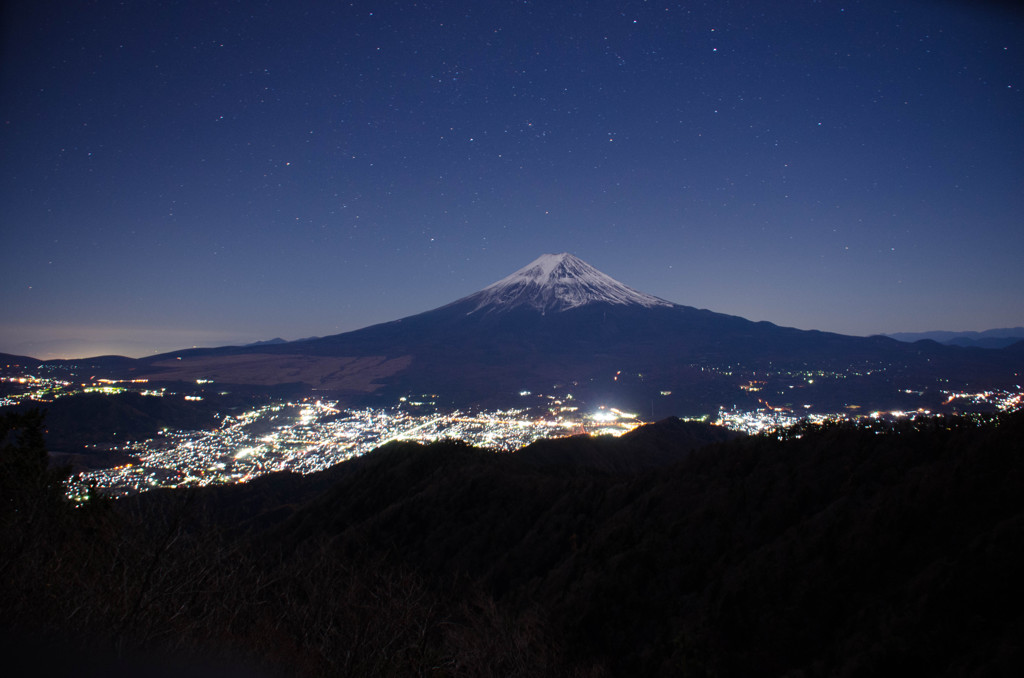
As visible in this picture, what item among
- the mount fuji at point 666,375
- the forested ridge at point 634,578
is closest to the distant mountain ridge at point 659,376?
the mount fuji at point 666,375

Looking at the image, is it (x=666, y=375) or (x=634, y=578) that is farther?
(x=666, y=375)

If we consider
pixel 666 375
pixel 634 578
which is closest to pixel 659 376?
pixel 666 375

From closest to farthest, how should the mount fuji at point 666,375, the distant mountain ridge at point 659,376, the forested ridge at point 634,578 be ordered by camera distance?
the forested ridge at point 634,578
the distant mountain ridge at point 659,376
the mount fuji at point 666,375

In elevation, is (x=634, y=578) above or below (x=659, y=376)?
above

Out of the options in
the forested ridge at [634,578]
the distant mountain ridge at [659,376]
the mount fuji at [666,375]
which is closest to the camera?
the forested ridge at [634,578]

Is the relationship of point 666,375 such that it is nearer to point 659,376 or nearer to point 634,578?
point 659,376

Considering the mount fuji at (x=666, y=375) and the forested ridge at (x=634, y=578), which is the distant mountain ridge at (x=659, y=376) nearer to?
the mount fuji at (x=666, y=375)

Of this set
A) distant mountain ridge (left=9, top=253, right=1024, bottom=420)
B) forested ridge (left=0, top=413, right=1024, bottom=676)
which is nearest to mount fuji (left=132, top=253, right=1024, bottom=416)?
distant mountain ridge (left=9, top=253, right=1024, bottom=420)

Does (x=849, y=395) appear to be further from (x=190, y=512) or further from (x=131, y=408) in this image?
(x=131, y=408)

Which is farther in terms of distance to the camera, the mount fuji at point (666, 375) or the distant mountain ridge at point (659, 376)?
the mount fuji at point (666, 375)
